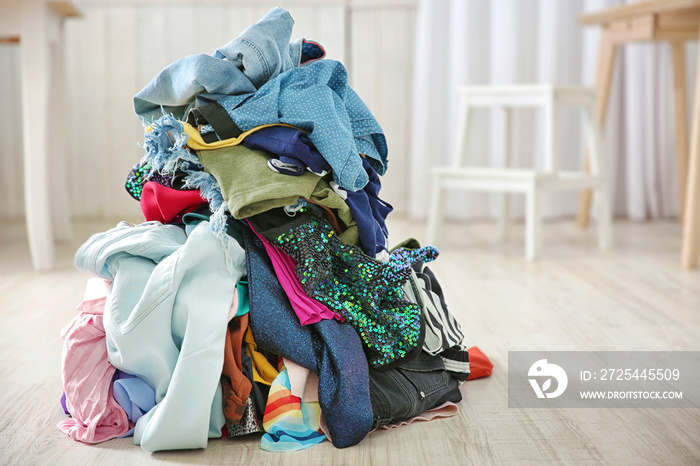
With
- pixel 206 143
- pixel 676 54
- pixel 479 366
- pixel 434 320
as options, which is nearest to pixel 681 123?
pixel 676 54

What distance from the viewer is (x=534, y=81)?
283 centimetres

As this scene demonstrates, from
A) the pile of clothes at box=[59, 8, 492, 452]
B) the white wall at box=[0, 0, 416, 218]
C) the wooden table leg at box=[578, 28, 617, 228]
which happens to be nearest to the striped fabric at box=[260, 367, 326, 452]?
the pile of clothes at box=[59, 8, 492, 452]

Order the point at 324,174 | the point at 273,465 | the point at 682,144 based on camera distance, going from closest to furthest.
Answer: the point at 273,465 < the point at 324,174 < the point at 682,144

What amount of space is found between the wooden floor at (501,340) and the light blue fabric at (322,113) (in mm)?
388

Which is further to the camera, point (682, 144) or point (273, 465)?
point (682, 144)

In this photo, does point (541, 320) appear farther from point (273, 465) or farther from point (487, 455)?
point (273, 465)

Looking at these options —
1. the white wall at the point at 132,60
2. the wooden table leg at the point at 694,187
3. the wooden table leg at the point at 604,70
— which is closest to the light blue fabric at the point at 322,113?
the wooden table leg at the point at 694,187

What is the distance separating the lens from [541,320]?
1.50 metres

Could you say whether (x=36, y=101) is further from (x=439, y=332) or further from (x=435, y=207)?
(x=439, y=332)

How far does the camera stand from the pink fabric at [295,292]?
94 centimetres

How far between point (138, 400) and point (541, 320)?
911 mm

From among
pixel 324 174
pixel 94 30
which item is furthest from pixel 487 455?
pixel 94 30

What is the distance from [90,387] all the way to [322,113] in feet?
1.68

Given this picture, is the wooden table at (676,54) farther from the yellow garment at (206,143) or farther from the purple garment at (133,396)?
the purple garment at (133,396)
